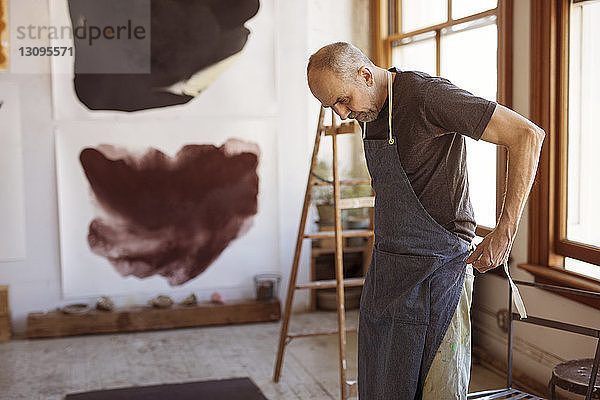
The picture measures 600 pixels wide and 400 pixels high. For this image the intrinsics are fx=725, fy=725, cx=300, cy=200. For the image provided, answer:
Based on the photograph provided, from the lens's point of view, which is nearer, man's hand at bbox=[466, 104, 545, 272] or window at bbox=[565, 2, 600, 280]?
man's hand at bbox=[466, 104, 545, 272]

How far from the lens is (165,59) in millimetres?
5258

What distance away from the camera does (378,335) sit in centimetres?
237

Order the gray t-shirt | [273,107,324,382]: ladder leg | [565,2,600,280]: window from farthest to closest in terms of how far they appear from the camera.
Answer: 1. [273,107,324,382]: ladder leg
2. [565,2,600,280]: window
3. the gray t-shirt

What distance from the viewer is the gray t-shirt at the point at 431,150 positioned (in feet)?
6.98

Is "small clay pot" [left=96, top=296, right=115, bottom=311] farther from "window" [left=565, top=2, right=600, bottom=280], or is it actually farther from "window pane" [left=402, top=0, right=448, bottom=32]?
"window" [left=565, top=2, right=600, bottom=280]

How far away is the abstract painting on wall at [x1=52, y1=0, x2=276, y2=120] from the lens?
514cm

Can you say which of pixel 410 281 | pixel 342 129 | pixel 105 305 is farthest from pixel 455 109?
pixel 105 305

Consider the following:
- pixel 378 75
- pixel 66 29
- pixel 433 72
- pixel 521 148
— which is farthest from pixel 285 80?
pixel 521 148

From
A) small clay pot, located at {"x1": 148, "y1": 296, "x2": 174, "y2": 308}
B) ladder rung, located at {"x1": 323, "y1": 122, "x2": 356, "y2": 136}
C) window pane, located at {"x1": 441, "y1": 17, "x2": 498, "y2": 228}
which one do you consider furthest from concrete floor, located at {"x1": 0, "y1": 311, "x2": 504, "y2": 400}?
ladder rung, located at {"x1": 323, "y1": 122, "x2": 356, "y2": 136}

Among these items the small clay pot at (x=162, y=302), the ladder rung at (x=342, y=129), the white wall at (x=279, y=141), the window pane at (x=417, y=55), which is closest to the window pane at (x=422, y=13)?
the window pane at (x=417, y=55)

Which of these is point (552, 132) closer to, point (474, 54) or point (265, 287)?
point (474, 54)

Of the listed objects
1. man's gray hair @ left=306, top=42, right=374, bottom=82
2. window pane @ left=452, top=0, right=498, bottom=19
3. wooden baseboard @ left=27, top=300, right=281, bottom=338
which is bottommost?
wooden baseboard @ left=27, top=300, right=281, bottom=338

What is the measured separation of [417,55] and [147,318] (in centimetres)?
269

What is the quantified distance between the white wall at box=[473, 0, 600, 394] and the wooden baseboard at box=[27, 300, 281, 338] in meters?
1.84
